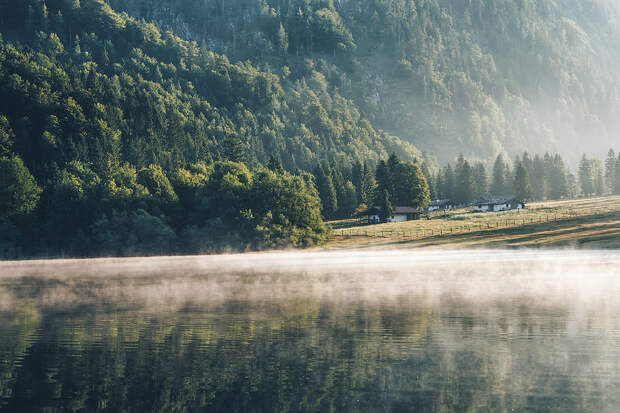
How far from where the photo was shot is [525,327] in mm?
40000

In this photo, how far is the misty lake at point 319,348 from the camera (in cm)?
2597

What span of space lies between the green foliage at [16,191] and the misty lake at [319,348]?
9332 centimetres

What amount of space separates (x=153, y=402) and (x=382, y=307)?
26.6 metres

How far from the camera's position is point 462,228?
536 ft

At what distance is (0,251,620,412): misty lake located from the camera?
26.0 m

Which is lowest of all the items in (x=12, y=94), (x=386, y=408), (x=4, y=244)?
(x=386, y=408)

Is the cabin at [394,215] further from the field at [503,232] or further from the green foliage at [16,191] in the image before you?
the green foliage at [16,191]

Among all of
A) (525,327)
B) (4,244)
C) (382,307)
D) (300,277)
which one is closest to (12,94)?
(4,244)

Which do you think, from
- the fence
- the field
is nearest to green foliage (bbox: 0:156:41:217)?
the field

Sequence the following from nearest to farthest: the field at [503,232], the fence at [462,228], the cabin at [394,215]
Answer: the field at [503,232]
the fence at [462,228]
the cabin at [394,215]

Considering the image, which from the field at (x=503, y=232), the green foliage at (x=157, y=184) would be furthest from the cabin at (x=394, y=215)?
the green foliage at (x=157, y=184)

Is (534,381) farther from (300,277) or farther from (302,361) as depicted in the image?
(300,277)

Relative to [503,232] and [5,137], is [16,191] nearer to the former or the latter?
[5,137]

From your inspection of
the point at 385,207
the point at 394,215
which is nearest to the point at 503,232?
the point at 385,207
